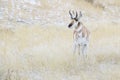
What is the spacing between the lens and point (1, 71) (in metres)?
11.9

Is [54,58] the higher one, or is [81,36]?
[81,36]

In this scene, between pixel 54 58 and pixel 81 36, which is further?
pixel 81 36

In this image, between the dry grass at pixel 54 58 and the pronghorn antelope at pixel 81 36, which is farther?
the pronghorn antelope at pixel 81 36

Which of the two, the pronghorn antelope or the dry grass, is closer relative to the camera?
the dry grass

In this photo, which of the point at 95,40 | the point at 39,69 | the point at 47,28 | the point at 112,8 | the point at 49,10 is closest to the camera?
the point at 39,69

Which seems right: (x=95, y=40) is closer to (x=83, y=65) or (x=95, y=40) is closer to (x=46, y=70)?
(x=83, y=65)

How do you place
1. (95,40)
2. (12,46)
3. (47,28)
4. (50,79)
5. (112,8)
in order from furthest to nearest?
(112,8), (47,28), (95,40), (12,46), (50,79)

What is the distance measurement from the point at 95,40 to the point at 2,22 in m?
5.13

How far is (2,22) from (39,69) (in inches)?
321

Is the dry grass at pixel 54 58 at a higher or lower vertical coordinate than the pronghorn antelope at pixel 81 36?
lower

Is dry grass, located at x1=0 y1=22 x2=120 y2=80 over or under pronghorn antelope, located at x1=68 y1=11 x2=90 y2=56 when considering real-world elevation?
under

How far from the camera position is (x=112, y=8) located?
2522cm

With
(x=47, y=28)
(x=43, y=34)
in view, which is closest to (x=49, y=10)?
(x=47, y=28)

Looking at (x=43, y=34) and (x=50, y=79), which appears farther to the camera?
(x=43, y=34)
